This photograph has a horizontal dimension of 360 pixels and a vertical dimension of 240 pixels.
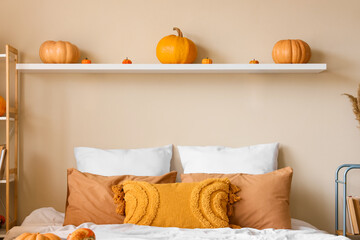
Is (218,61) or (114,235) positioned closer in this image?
(114,235)

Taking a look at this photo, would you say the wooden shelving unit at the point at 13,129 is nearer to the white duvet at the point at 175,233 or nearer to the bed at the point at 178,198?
the bed at the point at 178,198

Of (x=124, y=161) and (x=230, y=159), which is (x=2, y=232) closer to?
(x=124, y=161)

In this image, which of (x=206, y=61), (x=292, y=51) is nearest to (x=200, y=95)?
(x=206, y=61)

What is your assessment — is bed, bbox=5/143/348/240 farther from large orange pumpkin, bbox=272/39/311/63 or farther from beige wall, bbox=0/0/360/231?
large orange pumpkin, bbox=272/39/311/63

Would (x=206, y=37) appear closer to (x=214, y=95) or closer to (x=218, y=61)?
(x=218, y=61)

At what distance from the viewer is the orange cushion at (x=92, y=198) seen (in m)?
2.53

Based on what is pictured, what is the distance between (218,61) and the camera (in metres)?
3.07

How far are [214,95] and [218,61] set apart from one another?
0.25m

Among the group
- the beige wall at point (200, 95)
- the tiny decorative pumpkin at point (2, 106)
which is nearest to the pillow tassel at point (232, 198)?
the beige wall at point (200, 95)

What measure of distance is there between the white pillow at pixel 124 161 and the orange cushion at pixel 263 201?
54 cm

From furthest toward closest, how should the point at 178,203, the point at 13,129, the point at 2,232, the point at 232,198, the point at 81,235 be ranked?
the point at 13,129 → the point at 2,232 → the point at 232,198 → the point at 178,203 → the point at 81,235

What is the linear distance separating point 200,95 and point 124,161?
0.74 m

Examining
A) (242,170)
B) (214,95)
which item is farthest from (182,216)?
(214,95)

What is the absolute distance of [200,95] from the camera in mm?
3080
